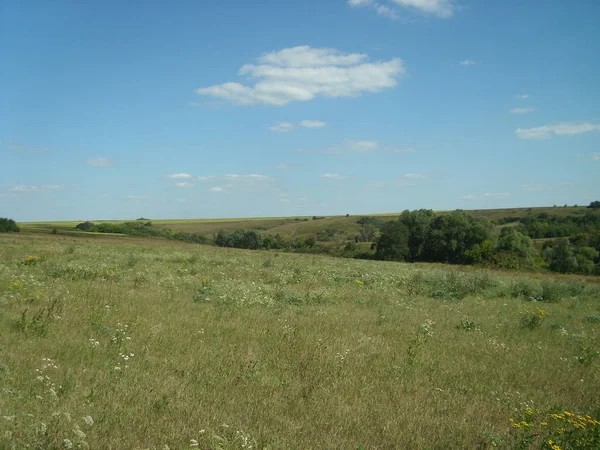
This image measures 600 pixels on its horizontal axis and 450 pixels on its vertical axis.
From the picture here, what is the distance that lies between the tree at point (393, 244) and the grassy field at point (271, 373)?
2226 inches

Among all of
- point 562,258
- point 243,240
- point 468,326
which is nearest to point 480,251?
point 562,258

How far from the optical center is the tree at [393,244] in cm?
7044

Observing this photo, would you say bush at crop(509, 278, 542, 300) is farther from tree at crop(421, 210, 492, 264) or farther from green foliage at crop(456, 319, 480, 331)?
tree at crop(421, 210, 492, 264)

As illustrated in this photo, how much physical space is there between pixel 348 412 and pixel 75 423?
10.9 ft

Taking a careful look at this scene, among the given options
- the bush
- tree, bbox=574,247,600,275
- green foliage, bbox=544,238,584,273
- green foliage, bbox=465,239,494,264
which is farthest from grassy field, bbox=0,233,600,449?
tree, bbox=574,247,600,275

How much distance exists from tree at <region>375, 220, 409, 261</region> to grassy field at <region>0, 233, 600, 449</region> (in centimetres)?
5655

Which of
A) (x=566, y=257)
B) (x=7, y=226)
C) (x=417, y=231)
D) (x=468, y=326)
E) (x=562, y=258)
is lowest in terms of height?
(x=562, y=258)

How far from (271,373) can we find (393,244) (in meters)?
65.5

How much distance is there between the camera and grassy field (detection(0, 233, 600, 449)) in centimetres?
505

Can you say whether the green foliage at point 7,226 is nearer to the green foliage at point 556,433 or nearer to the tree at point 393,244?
the tree at point 393,244

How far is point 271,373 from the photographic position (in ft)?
23.3

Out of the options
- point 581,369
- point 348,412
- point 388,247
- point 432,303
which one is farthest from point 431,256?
point 348,412

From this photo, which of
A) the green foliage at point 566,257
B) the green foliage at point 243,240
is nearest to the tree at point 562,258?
the green foliage at point 566,257

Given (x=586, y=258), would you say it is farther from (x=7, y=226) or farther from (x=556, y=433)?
(x=7, y=226)
